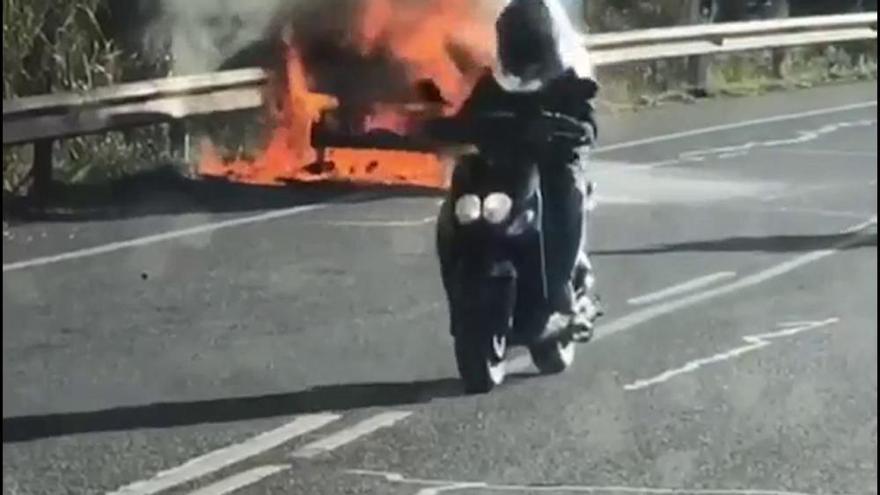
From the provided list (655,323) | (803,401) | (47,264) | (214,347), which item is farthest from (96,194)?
(803,401)

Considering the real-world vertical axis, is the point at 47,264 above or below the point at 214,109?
below

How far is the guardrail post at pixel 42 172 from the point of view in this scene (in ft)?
8.48

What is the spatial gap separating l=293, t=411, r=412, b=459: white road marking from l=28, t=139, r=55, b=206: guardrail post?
552 millimetres

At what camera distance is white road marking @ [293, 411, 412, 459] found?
111 inches

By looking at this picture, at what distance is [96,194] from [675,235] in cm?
96

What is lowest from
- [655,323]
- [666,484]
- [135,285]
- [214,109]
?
[666,484]

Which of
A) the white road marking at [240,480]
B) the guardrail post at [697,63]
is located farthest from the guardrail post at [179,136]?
the guardrail post at [697,63]

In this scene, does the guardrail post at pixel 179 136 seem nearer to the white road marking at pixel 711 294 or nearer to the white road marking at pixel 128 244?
the white road marking at pixel 128 244

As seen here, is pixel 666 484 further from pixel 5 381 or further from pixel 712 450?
pixel 5 381

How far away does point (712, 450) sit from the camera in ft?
9.75

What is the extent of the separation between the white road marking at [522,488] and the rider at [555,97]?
10.6 inches

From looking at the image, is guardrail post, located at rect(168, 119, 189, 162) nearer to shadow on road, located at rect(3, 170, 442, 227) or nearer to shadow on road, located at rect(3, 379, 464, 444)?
shadow on road, located at rect(3, 170, 442, 227)

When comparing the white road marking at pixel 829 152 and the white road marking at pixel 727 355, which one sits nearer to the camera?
the white road marking at pixel 727 355

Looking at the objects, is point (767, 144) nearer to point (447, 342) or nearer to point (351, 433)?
point (447, 342)
